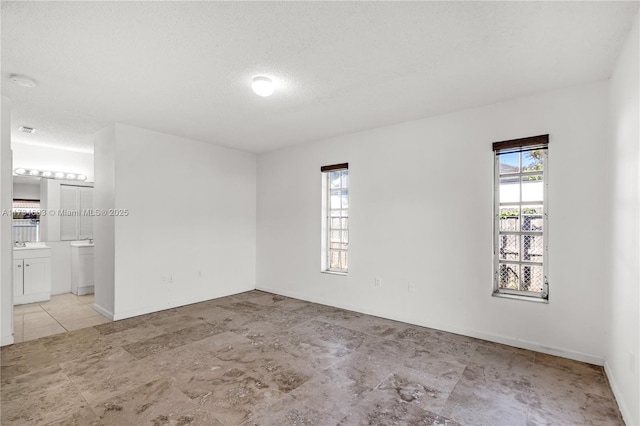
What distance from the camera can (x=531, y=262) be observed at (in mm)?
3455

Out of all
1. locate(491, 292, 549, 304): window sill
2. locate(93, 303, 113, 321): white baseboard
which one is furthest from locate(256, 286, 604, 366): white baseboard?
locate(93, 303, 113, 321): white baseboard

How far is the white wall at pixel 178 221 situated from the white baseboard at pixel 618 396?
17.1 feet

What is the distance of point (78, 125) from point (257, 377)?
170 inches

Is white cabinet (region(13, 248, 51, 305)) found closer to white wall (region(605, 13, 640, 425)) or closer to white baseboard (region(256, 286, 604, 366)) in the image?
white baseboard (region(256, 286, 604, 366))

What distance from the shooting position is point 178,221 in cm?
510

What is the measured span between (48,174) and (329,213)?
A: 16.9ft

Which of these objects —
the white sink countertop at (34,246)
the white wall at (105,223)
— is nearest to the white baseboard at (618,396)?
the white wall at (105,223)

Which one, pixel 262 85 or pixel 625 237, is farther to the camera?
pixel 262 85

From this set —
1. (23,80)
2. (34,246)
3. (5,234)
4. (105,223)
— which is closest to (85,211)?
(34,246)

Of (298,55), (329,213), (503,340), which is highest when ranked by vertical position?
(298,55)

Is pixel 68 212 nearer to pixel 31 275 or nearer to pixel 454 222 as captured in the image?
pixel 31 275

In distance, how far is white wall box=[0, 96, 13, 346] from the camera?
3.45m

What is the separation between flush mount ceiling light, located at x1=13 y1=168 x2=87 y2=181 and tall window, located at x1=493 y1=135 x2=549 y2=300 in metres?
7.12

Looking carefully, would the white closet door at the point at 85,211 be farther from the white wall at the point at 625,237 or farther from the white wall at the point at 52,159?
the white wall at the point at 625,237
